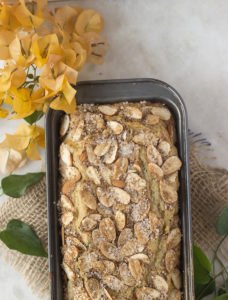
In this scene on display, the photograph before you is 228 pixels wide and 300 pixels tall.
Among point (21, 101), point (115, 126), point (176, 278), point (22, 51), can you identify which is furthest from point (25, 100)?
point (176, 278)

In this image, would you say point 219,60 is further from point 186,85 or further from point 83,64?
point 83,64

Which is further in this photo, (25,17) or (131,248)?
(25,17)

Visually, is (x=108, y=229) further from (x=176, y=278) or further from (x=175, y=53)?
(x=175, y=53)

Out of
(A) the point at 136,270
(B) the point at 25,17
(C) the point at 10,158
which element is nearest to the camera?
(A) the point at 136,270

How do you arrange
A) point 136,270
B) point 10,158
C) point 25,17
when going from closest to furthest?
1. point 136,270
2. point 25,17
3. point 10,158

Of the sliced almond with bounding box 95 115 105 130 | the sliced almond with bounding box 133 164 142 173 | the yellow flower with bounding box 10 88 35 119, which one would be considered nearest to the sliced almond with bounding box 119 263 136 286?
the sliced almond with bounding box 133 164 142 173
